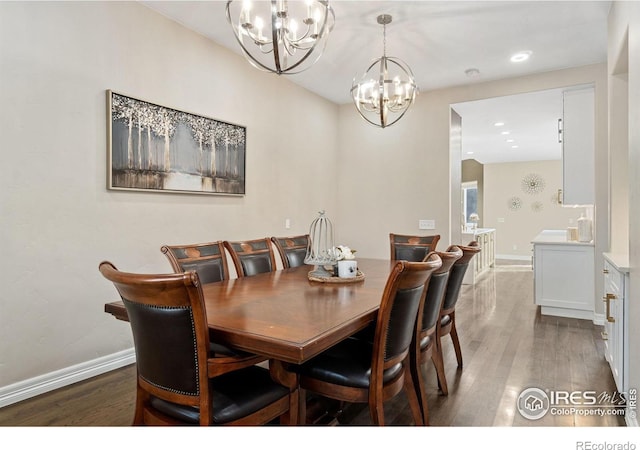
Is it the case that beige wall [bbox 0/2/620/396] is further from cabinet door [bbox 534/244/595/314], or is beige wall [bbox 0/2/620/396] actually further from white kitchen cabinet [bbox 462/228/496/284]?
white kitchen cabinet [bbox 462/228/496/284]

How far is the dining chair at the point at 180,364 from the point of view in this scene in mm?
1245

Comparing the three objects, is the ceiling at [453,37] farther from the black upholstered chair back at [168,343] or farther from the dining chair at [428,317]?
the black upholstered chair back at [168,343]

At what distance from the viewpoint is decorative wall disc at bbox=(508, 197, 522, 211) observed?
1009 centimetres

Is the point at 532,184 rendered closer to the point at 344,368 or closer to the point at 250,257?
the point at 250,257

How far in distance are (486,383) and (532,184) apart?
8838 millimetres

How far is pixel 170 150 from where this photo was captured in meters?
3.27

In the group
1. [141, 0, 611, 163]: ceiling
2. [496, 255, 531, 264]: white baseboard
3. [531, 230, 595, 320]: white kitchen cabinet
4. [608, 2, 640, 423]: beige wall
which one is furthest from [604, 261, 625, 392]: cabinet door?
[496, 255, 531, 264]: white baseboard

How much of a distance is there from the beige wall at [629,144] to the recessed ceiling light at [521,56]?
0.81 meters

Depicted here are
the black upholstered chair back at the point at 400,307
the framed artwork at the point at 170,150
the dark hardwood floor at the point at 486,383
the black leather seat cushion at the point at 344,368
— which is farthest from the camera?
the framed artwork at the point at 170,150

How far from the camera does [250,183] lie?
4.15 metres

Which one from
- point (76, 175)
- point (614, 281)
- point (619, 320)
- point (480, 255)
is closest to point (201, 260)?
point (76, 175)

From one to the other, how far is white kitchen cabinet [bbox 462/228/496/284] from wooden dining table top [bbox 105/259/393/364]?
171 inches

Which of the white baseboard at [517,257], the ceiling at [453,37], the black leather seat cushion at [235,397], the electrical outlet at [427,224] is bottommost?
the white baseboard at [517,257]

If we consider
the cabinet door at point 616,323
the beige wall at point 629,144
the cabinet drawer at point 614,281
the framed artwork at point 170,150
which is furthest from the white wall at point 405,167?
the cabinet door at point 616,323
